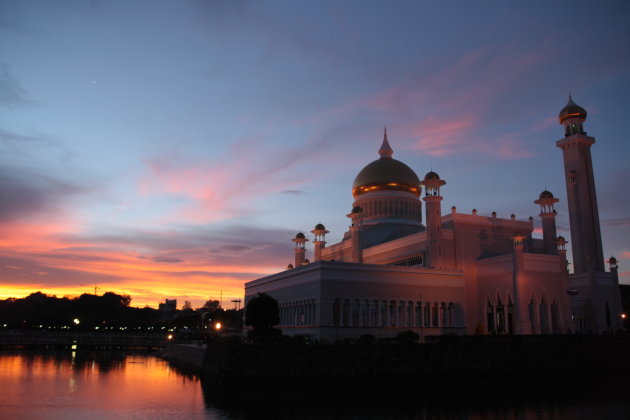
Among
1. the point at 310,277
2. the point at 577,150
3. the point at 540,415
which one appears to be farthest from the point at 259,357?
the point at 577,150

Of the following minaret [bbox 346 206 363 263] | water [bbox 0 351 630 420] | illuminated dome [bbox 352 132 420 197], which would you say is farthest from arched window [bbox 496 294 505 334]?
illuminated dome [bbox 352 132 420 197]

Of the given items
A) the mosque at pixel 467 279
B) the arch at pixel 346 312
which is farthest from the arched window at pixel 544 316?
the arch at pixel 346 312

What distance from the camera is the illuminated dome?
5384 centimetres

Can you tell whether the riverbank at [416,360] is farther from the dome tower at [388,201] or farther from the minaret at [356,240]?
the dome tower at [388,201]

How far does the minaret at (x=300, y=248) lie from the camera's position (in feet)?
190

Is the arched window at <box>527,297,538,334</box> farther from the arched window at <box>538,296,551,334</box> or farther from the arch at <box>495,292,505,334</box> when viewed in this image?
the arch at <box>495,292,505,334</box>

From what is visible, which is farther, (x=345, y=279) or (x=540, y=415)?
(x=345, y=279)

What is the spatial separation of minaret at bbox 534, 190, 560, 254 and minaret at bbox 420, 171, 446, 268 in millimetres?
9087

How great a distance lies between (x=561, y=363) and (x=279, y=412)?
966 inches

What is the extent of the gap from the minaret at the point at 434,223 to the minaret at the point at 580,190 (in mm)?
13319

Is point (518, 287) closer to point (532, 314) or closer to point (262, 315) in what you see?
point (532, 314)

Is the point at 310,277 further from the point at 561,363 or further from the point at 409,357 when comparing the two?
the point at 561,363

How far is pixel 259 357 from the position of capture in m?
31.3

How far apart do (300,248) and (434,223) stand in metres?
19.4
